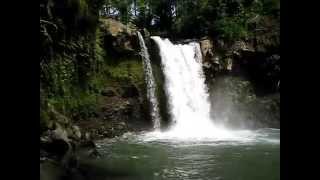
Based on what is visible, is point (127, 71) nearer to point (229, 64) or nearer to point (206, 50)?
point (206, 50)

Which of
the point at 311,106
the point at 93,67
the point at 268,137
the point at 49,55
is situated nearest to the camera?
the point at 311,106

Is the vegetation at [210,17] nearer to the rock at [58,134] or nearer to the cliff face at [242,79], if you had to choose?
the cliff face at [242,79]

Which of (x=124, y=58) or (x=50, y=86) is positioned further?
(x=124, y=58)

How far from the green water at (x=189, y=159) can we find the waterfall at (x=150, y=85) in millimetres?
3292

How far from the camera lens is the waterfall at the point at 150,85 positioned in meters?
19.8

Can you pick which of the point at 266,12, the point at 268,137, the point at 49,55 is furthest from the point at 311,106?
the point at 266,12

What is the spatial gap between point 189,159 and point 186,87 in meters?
9.87

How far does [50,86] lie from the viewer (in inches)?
638

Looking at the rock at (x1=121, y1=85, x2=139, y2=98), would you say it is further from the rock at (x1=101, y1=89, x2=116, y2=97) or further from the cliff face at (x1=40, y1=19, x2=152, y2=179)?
the rock at (x1=101, y1=89, x2=116, y2=97)

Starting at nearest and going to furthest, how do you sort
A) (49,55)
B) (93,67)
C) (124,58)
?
(49,55) → (93,67) → (124,58)

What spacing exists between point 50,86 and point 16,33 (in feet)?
48.7

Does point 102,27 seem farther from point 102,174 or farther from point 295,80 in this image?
point 295,80

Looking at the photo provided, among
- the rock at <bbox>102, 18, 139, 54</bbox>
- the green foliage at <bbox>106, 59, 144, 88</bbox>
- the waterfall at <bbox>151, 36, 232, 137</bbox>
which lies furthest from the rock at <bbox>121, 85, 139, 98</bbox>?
the waterfall at <bbox>151, 36, 232, 137</bbox>

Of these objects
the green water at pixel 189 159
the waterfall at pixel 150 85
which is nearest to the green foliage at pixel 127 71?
the waterfall at pixel 150 85
